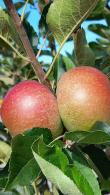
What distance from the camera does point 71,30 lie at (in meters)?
1.42

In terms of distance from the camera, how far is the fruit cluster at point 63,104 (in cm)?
128

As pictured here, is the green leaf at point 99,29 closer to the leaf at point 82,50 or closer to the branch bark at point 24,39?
the leaf at point 82,50

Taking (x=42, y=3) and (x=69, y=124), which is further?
(x=42, y=3)

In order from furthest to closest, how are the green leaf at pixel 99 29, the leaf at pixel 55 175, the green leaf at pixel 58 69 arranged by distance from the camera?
the green leaf at pixel 99 29
the green leaf at pixel 58 69
the leaf at pixel 55 175

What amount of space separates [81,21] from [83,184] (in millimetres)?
530

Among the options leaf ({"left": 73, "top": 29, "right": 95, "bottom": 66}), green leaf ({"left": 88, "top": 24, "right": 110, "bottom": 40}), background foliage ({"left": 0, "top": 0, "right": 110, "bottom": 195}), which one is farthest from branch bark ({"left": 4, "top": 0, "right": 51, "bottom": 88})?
green leaf ({"left": 88, "top": 24, "right": 110, "bottom": 40})

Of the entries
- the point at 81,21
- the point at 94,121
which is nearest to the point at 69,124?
the point at 94,121

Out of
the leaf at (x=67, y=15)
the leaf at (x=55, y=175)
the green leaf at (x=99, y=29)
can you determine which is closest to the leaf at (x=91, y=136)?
the leaf at (x=55, y=175)

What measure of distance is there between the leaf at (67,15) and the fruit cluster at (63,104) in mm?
146

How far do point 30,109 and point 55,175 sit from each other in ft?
0.84

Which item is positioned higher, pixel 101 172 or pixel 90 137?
pixel 90 137

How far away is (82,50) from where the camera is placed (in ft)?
4.80

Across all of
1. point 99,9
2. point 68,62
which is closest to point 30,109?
Answer: point 68,62

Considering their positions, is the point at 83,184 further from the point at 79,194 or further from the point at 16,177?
the point at 16,177
